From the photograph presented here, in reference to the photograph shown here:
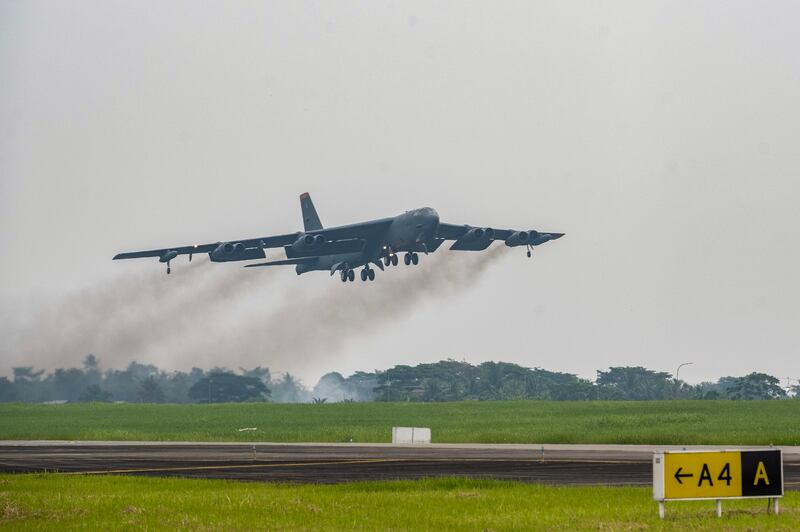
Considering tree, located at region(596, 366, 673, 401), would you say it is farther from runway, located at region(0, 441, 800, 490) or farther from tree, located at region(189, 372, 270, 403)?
runway, located at region(0, 441, 800, 490)

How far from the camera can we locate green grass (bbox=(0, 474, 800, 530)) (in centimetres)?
2272

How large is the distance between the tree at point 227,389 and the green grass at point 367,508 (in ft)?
312

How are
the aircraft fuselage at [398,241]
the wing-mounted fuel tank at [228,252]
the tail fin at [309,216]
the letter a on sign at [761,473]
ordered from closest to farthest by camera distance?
the letter a on sign at [761,473] < the aircraft fuselage at [398,241] < the wing-mounted fuel tank at [228,252] < the tail fin at [309,216]

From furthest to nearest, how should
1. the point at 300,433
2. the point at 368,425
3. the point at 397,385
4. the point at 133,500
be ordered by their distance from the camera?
the point at 397,385 < the point at 368,425 < the point at 300,433 < the point at 133,500

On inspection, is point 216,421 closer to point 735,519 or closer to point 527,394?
point 735,519

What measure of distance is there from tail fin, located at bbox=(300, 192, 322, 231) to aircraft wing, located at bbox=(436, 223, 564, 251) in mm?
15202

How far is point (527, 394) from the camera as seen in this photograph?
7047 inches

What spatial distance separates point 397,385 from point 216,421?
91.9 metres

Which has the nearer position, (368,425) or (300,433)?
(300,433)

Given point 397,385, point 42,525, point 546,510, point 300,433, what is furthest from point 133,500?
point 397,385

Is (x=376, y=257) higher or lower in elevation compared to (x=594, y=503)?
higher

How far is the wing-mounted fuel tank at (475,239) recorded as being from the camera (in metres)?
74.2

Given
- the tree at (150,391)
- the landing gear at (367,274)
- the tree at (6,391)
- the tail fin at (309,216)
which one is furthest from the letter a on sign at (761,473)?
the tree at (150,391)

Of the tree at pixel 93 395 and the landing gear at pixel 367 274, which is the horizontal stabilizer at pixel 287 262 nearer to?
the landing gear at pixel 367 274
